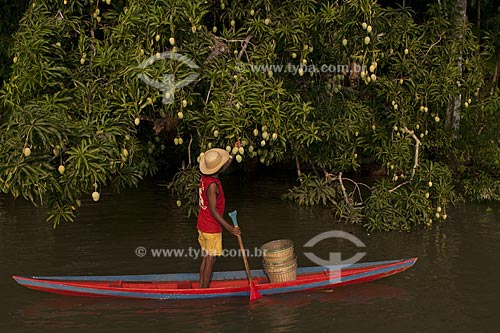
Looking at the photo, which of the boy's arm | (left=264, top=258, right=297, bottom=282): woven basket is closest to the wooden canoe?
(left=264, top=258, right=297, bottom=282): woven basket

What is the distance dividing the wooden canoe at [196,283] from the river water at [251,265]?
0.52ft

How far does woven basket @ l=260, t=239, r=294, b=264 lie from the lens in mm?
8461

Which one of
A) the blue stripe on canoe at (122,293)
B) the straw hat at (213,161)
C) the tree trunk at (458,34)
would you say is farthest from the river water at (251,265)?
the tree trunk at (458,34)

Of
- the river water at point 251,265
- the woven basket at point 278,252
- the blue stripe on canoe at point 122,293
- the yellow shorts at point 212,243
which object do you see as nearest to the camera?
the river water at point 251,265

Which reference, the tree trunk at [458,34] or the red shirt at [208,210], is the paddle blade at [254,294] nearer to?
the red shirt at [208,210]

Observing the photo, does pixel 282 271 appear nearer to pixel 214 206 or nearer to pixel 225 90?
pixel 214 206

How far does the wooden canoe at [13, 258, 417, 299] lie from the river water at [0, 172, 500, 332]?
16 cm

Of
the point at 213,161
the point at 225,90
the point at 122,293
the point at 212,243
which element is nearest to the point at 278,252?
the point at 212,243

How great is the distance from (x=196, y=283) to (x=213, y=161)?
5.35 ft

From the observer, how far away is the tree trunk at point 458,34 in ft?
41.5

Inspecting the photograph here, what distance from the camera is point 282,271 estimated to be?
8.53 metres

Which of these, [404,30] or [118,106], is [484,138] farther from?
[118,106]

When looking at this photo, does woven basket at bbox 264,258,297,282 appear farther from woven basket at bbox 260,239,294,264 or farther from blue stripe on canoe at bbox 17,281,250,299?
blue stripe on canoe at bbox 17,281,250,299

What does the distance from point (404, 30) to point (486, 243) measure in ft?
12.5
